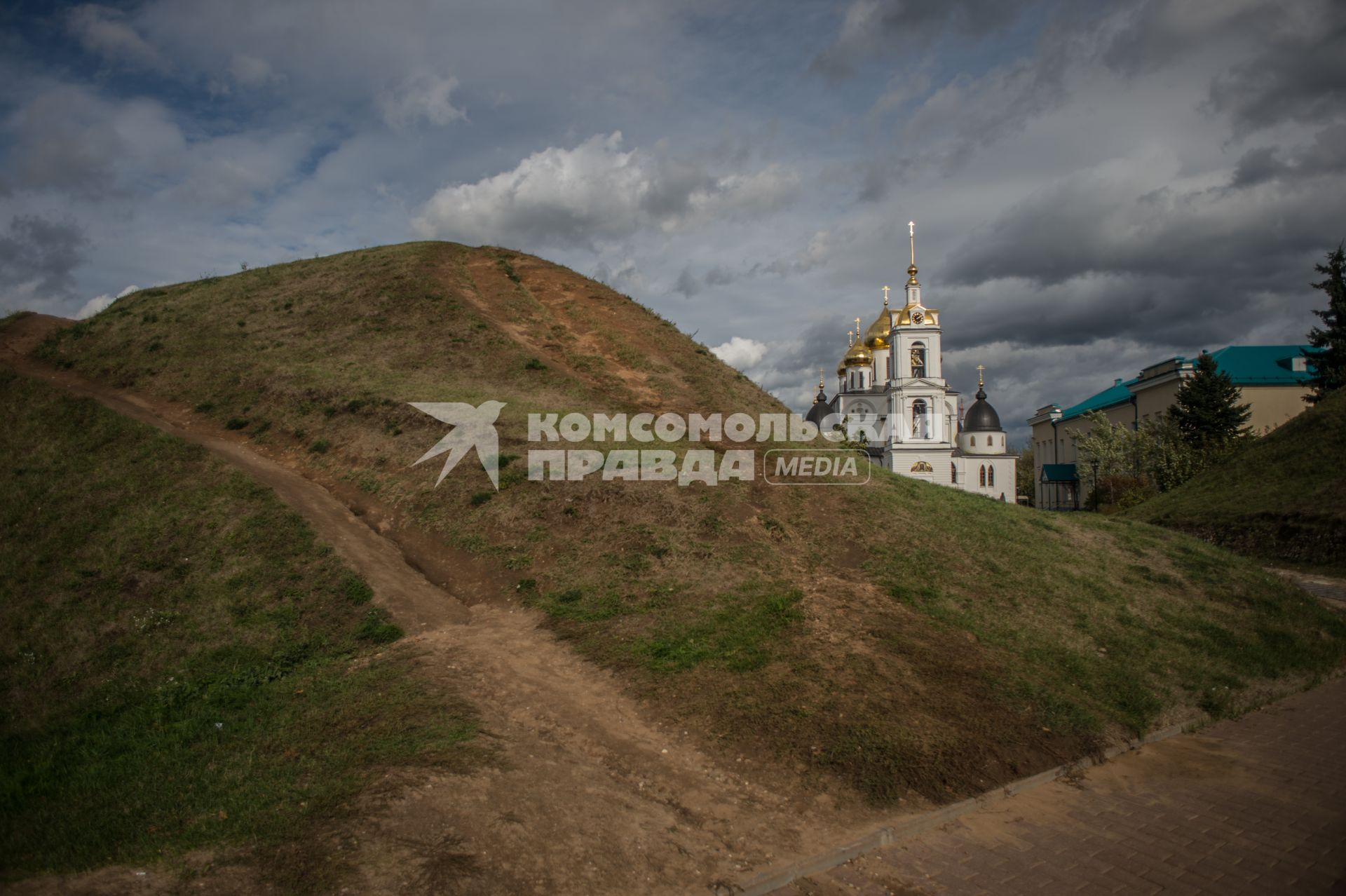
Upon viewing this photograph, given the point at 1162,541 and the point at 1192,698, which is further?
the point at 1162,541

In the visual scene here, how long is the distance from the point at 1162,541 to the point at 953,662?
11361 millimetres

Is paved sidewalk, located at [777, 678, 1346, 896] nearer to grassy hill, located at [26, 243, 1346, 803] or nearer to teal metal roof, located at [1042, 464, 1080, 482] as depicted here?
grassy hill, located at [26, 243, 1346, 803]

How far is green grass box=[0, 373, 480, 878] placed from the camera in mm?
6234

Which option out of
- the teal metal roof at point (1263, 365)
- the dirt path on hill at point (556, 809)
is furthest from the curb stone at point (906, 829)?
the teal metal roof at point (1263, 365)

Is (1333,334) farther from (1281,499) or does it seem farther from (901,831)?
(901,831)

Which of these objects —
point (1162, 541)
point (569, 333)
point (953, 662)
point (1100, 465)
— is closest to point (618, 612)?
point (953, 662)

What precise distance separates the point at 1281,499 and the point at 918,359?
36.8 metres

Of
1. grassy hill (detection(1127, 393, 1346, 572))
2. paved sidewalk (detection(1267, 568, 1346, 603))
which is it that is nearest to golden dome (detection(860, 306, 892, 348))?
grassy hill (detection(1127, 393, 1346, 572))

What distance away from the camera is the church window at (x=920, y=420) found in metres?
59.2

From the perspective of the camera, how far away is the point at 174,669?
9258mm

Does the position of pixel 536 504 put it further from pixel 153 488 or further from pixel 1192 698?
pixel 1192 698

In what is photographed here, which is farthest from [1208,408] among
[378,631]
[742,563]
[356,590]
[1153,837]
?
[378,631]

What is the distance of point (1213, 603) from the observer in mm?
13852

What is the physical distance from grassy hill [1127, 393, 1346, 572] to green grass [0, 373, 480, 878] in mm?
25652
